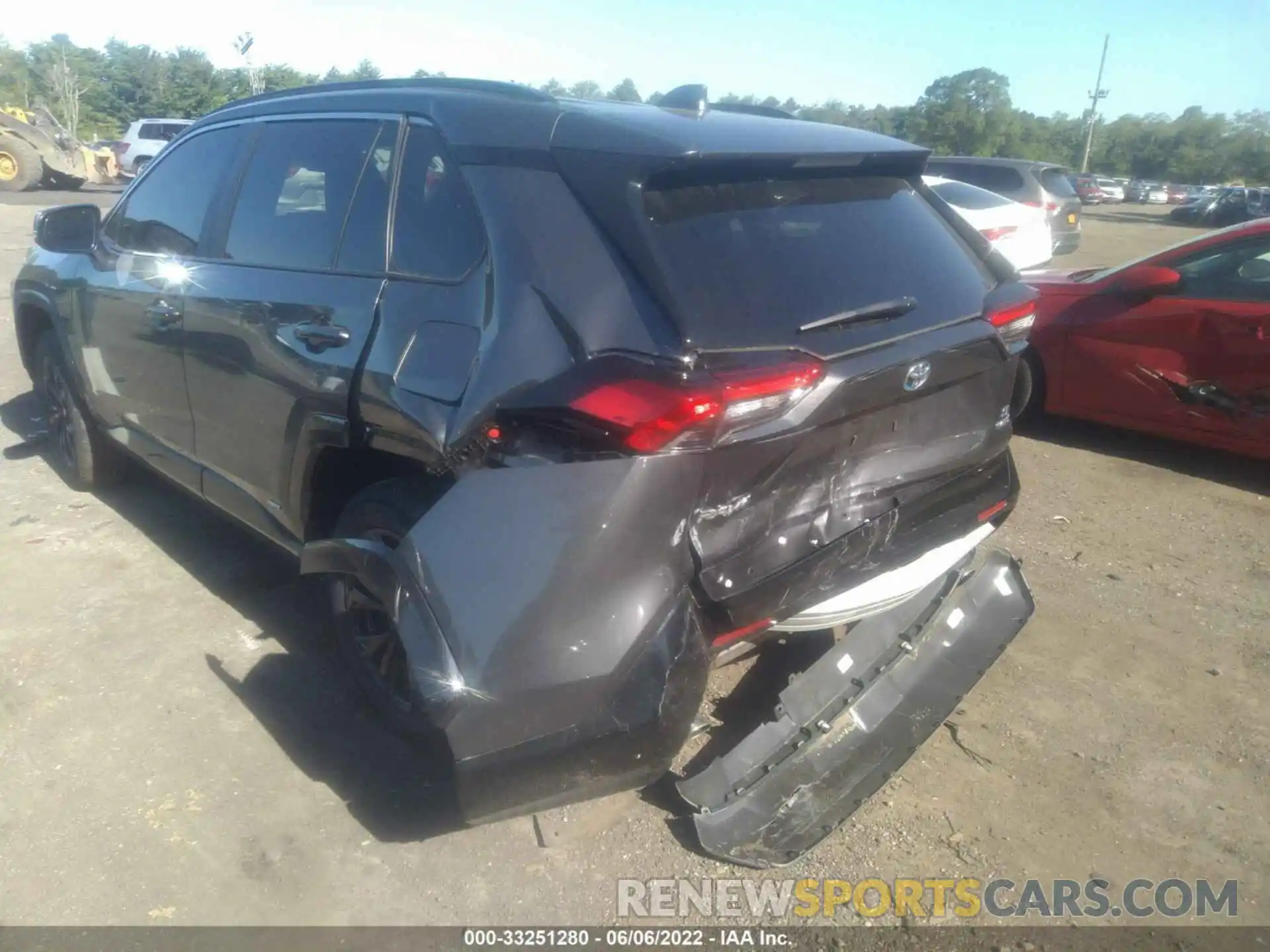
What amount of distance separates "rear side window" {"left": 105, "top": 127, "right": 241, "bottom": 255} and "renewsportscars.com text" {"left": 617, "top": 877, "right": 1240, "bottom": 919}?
2.87m

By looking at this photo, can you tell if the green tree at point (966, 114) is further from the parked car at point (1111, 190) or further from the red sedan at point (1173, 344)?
the red sedan at point (1173, 344)

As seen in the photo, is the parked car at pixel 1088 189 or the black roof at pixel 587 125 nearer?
the black roof at pixel 587 125

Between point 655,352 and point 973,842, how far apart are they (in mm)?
1670

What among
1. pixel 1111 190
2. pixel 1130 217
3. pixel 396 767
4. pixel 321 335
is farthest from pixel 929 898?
pixel 1111 190

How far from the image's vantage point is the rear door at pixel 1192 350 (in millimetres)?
5457

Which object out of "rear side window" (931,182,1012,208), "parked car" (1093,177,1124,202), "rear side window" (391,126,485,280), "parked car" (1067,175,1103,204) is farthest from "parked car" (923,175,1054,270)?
"parked car" (1093,177,1124,202)

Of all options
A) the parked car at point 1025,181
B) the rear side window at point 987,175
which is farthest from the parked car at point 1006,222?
the rear side window at point 987,175

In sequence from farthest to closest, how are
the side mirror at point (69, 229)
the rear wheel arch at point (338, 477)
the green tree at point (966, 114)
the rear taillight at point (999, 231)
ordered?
1. the green tree at point (966, 114)
2. the rear taillight at point (999, 231)
3. the side mirror at point (69, 229)
4. the rear wheel arch at point (338, 477)

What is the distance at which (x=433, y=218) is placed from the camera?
2885 millimetres

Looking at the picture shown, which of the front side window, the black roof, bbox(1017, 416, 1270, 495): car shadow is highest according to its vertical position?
the black roof

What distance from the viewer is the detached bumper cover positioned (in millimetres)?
2793

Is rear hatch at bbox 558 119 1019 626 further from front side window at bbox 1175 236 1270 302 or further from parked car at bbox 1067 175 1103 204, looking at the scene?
parked car at bbox 1067 175 1103 204

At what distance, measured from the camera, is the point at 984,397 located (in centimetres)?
311

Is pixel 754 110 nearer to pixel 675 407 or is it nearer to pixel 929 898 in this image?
pixel 675 407
